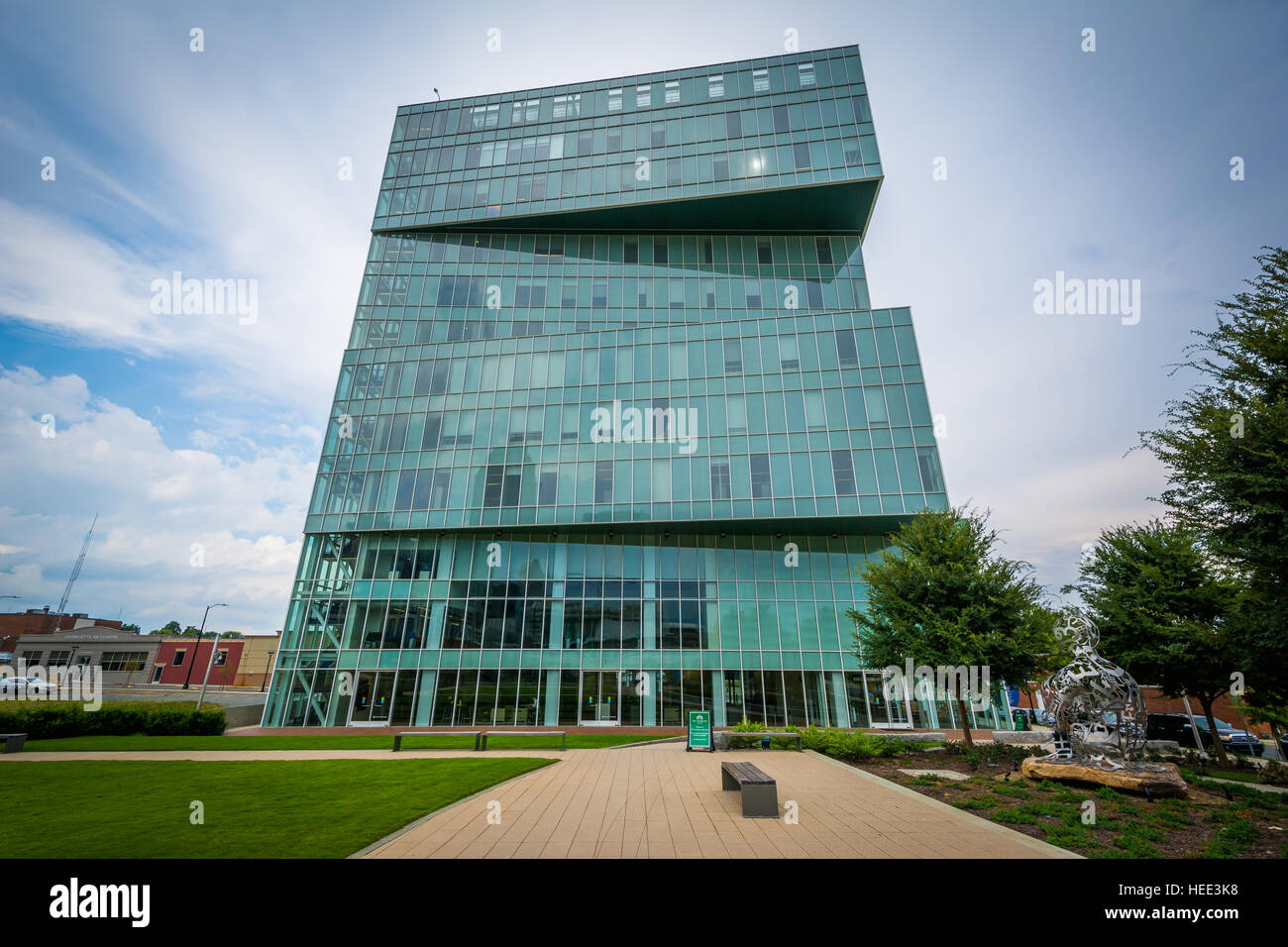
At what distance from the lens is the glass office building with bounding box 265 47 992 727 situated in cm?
3250

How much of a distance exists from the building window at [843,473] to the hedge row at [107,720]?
34015 mm

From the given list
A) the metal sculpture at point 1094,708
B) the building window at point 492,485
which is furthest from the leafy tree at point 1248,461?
the building window at point 492,485

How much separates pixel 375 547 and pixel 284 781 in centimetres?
2452

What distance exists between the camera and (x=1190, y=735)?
93.7 ft

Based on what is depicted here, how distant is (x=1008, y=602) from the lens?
61.3 ft

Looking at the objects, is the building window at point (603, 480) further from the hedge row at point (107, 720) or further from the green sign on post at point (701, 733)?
the hedge row at point (107, 720)

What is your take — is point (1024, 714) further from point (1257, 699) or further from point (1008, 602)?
point (1008, 602)

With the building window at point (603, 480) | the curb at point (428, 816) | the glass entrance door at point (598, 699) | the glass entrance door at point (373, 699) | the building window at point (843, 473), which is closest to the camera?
the curb at point (428, 816)

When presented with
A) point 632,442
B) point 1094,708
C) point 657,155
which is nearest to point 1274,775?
point 1094,708

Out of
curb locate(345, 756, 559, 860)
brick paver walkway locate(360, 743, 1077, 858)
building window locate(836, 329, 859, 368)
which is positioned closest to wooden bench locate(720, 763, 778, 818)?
brick paver walkway locate(360, 743, 1077, 858)

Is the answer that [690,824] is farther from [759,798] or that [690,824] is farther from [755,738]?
[755,738]

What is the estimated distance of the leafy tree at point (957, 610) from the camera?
18.3 metres

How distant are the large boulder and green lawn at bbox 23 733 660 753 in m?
15.1
